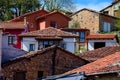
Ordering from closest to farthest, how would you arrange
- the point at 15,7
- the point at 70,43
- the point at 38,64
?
the point at 38,64
the point at 70,43
the point at 15,7

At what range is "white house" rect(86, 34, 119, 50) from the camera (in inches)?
2190

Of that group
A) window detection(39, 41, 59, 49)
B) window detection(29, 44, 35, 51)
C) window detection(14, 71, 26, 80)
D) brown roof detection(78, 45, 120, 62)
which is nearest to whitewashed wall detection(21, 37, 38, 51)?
window detection(29, 44, 35, 51)

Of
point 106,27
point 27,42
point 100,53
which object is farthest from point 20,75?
point 106,27

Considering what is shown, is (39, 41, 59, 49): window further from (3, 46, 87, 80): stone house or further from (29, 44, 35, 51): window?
(3, 46, 87, 80): stone house

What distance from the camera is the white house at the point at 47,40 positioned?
49062mm

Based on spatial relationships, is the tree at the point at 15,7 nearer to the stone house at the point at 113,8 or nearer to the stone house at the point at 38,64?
the stone house at the point at 113,8

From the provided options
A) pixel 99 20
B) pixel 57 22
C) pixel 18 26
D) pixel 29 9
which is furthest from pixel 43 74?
pixel 29 9

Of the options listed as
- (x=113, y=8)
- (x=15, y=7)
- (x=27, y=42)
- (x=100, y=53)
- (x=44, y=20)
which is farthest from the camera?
(x=113, y=8)

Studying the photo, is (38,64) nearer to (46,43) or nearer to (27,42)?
(46,43)

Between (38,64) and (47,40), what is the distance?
14755mm

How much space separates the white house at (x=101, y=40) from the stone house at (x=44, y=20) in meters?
5.93

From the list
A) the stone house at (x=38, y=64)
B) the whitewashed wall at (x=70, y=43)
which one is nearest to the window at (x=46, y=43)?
the whitewashed wall at (x=70, y=43)

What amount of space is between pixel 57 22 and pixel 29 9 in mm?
13669

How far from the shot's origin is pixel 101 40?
56.0 metres
